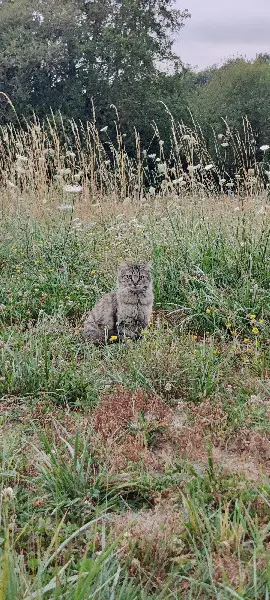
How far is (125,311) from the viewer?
435 centimetres

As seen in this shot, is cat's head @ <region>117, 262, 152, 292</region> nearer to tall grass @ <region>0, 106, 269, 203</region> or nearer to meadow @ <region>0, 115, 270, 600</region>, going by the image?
meadow @ <region>0, 115, 270, 600</region>

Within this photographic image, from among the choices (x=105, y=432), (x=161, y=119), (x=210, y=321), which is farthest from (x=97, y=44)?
(x=105, y=432)

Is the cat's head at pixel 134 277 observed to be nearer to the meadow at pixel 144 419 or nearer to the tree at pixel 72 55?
the meadow at pixel 144 419

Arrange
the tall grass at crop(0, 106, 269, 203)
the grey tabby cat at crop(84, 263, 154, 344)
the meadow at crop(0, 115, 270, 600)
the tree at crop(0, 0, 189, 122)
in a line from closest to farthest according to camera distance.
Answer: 1. the meadow at crop(0, 115, 270, 600)
2. the grey tabby cat at crop(84, 263, 154, 344)
3. the tall grass at crop(0, 106, 269, 203)
4. the tree at crop(0, 0, 189, 122)

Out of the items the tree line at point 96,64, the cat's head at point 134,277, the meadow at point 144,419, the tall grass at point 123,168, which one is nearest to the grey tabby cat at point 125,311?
the cat's head at point 134,277

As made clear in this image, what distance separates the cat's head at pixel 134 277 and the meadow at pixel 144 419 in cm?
41

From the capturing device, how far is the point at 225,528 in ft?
6.95

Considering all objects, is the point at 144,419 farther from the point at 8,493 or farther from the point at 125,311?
the point at 125,311

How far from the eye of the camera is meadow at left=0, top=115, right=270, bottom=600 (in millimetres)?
1990

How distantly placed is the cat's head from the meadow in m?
0.41

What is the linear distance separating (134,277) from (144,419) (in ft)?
5.20

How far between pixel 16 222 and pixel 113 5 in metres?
14.7

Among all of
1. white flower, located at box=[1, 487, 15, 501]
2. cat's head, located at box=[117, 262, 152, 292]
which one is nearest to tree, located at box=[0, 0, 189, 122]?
cat's head, located at box=[117, 262, 152, 292]

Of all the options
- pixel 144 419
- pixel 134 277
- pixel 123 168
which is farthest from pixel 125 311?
pixel 123 168
